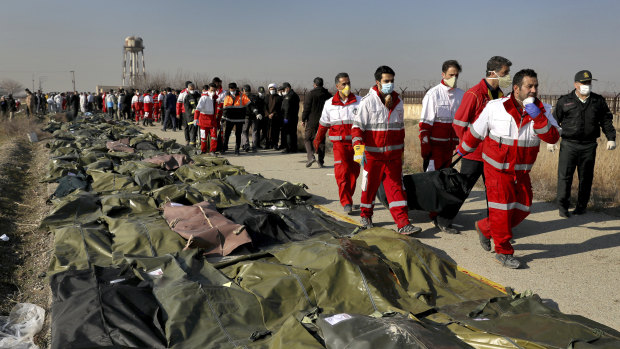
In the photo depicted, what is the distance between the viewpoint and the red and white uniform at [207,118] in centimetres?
1272

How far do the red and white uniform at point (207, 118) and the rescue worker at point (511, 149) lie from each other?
8.62 meters

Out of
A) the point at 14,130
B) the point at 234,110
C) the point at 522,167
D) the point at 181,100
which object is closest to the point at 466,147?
the point at 522,167

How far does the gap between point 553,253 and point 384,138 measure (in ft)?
7.16

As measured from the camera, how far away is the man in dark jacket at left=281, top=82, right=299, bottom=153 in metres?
13.6

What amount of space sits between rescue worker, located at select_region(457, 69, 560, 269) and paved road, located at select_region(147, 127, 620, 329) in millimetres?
309

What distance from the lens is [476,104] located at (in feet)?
20.1

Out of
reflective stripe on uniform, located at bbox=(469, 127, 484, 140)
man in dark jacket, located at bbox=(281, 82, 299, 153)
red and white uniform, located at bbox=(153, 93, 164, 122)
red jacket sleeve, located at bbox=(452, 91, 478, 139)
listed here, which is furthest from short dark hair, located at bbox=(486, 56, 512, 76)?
red and white uniform, located at bbox=(153, 93, 164, 122)

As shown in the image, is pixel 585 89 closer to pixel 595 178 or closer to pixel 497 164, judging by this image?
pixel 497 164

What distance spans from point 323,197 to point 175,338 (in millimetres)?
5066

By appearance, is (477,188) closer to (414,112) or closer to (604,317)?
(604,317)

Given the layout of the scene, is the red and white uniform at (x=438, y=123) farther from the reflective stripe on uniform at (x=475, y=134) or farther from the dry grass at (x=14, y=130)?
the dry grass at (x=14, y=130)

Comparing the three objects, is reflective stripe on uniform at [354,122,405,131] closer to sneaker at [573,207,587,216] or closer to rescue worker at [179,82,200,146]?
A: sneaker at [573,207,587,216]

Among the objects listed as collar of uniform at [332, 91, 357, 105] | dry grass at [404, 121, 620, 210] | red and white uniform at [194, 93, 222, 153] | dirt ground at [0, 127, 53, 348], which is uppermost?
collar of uniform at [332, 91, 357, 105]

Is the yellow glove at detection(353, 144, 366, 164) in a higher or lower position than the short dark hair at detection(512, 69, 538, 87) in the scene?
lower
